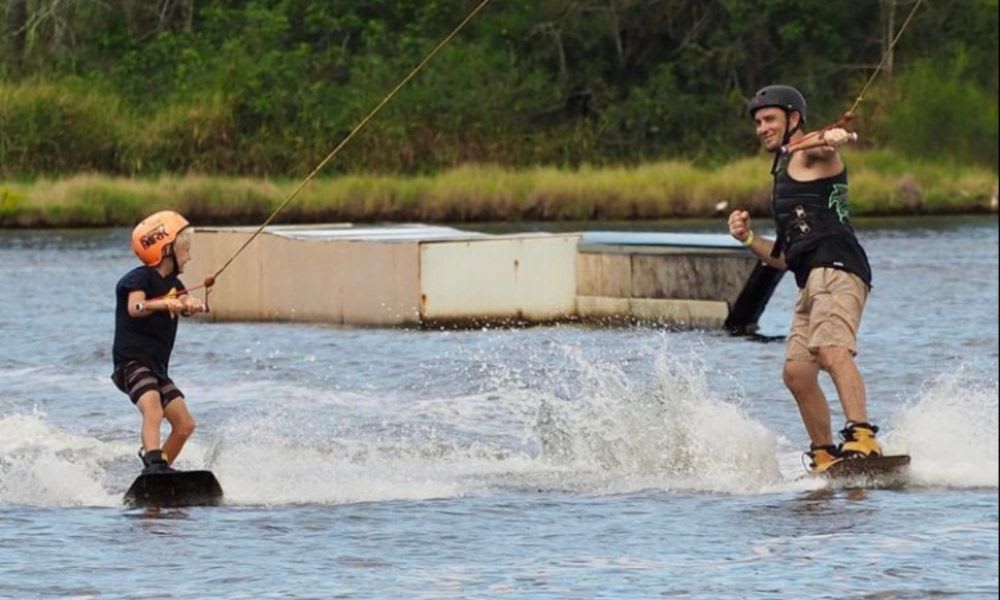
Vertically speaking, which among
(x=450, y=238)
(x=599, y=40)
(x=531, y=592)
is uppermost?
(x=599, y=40)

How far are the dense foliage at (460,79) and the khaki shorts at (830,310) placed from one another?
95 centimetres

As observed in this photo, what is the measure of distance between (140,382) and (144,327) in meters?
0.25

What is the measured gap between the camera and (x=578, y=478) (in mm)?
11781

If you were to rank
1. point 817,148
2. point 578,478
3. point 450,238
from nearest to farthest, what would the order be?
point 817,148
point 578,478
point 450,238

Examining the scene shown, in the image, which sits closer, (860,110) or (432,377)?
(432,377)

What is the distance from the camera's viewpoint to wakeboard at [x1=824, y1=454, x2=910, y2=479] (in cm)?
1105

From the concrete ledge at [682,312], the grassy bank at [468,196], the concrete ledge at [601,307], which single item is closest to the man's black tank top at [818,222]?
the concrete ledge at [682,312]

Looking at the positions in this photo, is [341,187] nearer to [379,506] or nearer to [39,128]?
[39,128]

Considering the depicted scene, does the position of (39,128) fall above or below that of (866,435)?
above

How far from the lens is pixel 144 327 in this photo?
1102 cm

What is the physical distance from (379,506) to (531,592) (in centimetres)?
213

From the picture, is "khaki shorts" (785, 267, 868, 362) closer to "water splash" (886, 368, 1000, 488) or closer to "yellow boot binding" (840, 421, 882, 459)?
"yellow boot binding" (840, 421, 882, 459)

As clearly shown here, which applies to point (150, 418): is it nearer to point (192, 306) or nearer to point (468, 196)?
point (192, 306)

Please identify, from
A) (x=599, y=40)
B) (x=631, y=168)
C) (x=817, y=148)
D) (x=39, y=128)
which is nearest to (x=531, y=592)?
(x=817, y=148)
